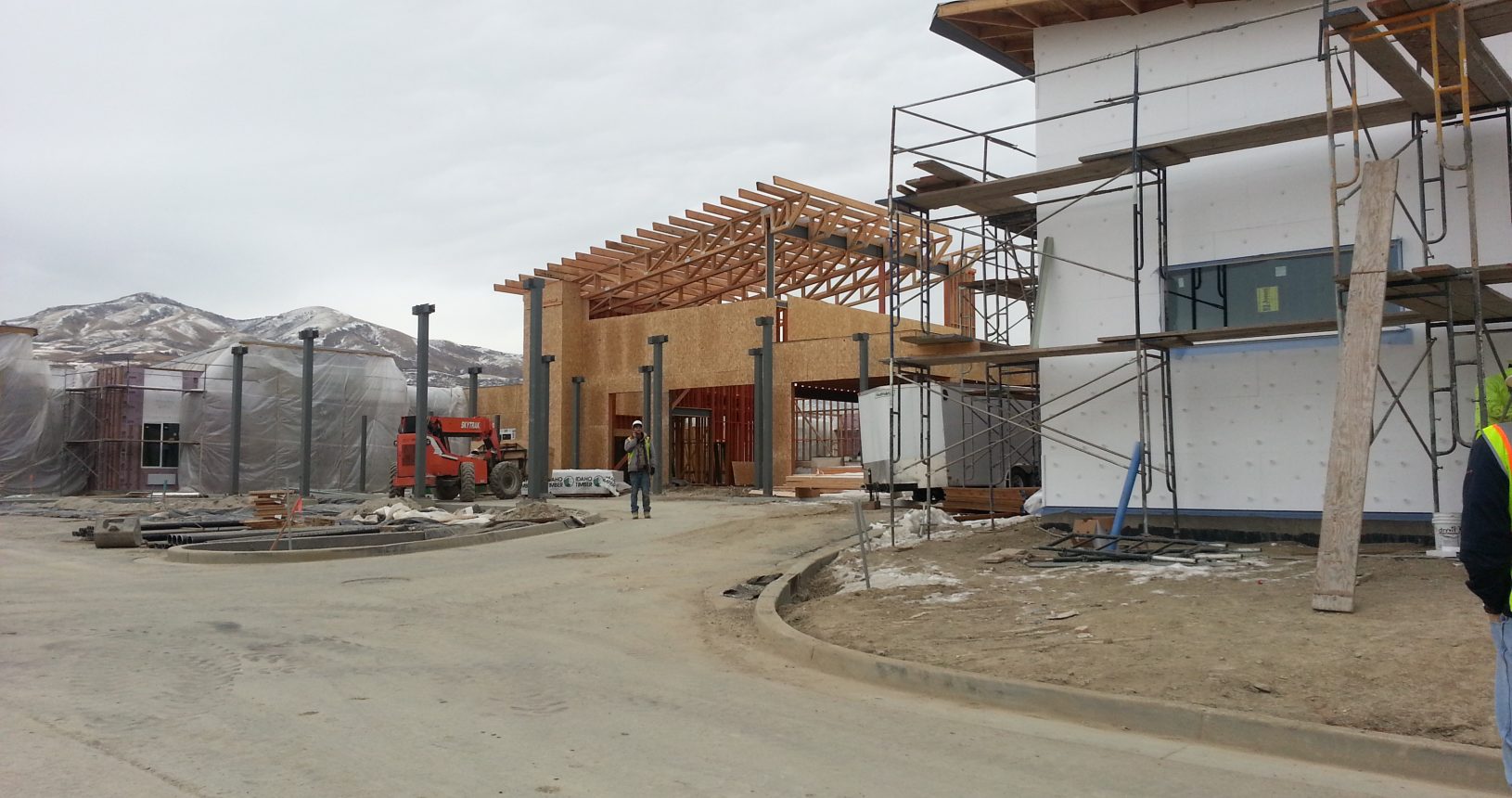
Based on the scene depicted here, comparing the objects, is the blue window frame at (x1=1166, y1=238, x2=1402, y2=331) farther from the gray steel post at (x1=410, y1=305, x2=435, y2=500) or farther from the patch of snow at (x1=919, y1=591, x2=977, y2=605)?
the gray steel post at (x1=410, y1=305, x2=435, y2=500)

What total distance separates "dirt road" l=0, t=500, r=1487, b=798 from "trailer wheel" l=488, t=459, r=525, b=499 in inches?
680

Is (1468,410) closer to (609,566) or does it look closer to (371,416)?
(609,566)

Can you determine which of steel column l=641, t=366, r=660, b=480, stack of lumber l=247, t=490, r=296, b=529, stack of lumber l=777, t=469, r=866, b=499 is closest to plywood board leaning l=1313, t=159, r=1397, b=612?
stack of lumber l=247, t=490, r=296, b=529

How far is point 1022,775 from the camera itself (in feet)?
15.7

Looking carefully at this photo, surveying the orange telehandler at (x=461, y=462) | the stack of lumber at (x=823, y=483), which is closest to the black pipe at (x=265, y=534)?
the orange telehandler at (x=461, y=462)

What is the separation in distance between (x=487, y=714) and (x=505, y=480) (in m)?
23.0

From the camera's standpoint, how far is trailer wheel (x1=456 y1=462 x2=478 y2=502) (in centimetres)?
2639

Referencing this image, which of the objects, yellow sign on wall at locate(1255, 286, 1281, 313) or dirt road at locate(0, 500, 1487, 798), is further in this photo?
yellow sign on wall at locate(1255, 286, 1281, 313)

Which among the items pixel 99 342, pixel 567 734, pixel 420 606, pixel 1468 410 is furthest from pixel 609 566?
pixel 99 342

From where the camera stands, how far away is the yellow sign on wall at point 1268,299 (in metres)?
12.1

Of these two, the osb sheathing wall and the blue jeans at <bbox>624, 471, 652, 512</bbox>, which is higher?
the osb sheathing wall

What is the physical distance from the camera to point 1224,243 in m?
A: 12.4

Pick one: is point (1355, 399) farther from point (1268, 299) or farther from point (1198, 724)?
point (1268, 299)

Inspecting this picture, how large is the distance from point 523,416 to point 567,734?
3537cm
